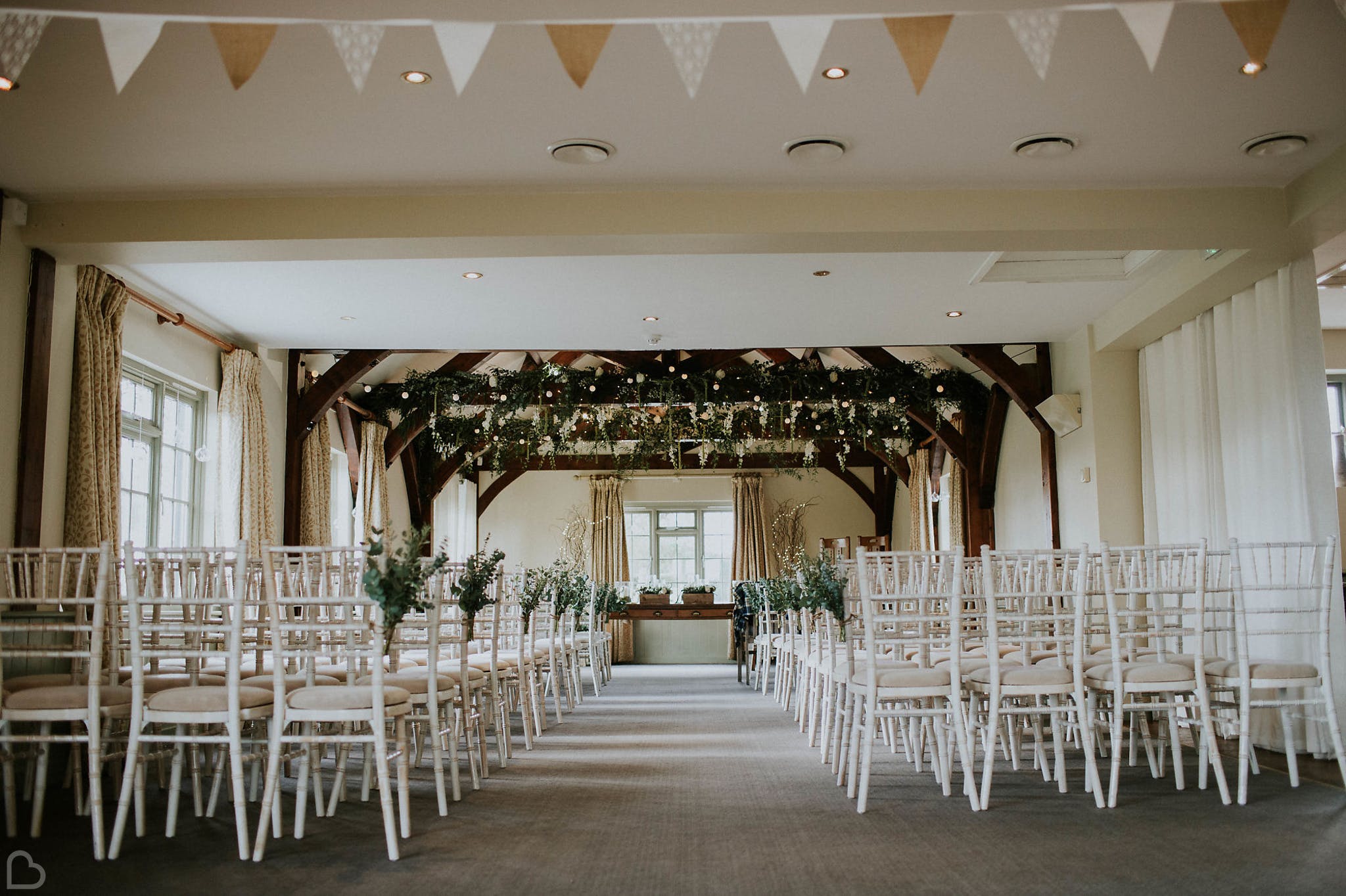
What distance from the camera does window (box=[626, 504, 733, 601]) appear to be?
52.6ft

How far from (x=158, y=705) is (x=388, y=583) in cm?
95

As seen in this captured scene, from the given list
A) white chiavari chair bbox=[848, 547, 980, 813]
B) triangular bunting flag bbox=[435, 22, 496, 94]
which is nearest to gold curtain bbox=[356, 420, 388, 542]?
white chiavari chair bbox=[848, 547, 980, 813]

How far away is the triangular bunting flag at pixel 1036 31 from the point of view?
344cm

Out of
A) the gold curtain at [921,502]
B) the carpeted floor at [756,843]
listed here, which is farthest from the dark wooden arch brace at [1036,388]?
the gold curtain at [921,502]

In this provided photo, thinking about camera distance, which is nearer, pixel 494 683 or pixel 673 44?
pixel 673 44

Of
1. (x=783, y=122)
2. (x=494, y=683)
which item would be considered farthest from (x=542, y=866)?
(x=783, y=122)

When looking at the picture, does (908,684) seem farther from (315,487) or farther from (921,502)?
(921,502)

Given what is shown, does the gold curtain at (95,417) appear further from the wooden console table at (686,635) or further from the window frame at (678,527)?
the window frame at (678,527)

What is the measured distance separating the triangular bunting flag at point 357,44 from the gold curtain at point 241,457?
192 inches

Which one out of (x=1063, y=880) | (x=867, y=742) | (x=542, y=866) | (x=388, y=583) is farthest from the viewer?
(x=867, y=742)

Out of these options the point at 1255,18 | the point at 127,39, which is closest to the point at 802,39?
the point at 1255,18

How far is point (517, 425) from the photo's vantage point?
10.8m

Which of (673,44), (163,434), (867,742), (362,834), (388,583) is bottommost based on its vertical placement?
(362,834)

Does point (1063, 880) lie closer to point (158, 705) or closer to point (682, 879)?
point (682, 879)
